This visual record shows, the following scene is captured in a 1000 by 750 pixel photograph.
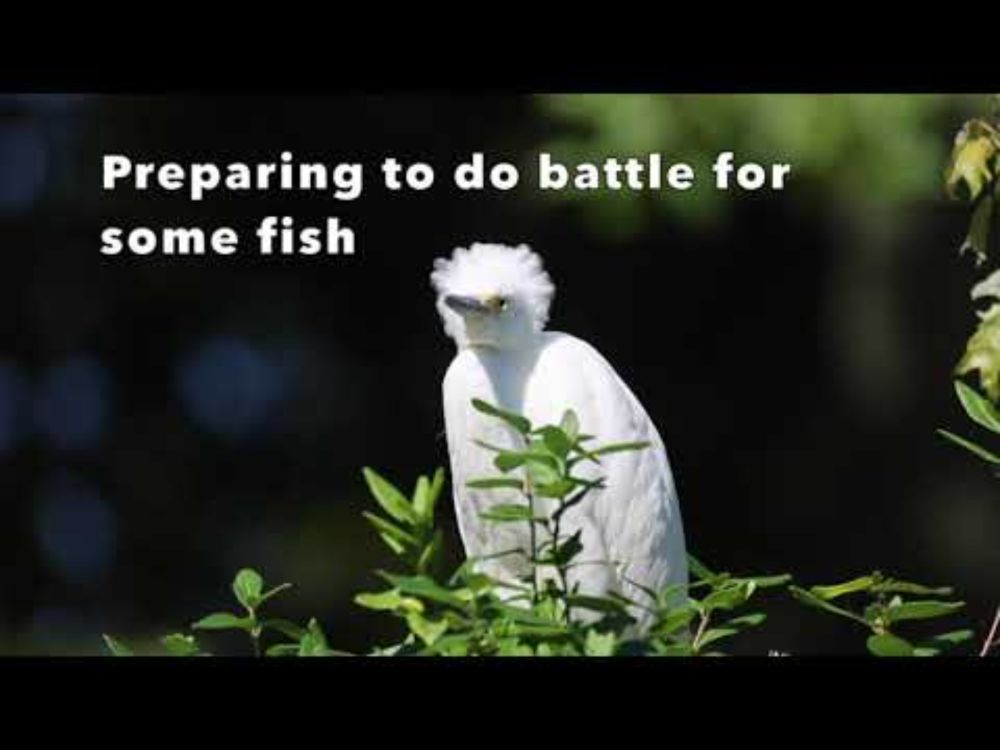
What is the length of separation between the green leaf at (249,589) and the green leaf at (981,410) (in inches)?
25.7

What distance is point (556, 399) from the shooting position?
13.1 feet

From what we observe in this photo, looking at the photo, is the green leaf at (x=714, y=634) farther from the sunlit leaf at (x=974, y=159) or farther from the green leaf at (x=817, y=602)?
the sunlit leaf at (x=974, y=159)

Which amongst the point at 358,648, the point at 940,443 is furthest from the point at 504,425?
the point at 940,443

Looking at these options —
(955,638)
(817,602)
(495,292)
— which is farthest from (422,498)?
(495,292)

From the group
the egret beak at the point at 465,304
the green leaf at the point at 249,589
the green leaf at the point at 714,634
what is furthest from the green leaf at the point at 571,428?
the egret beak at the point at 465,304

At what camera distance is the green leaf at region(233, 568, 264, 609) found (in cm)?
203

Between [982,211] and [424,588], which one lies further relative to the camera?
[982,211]

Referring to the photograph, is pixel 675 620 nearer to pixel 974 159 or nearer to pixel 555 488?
pixel 555 488

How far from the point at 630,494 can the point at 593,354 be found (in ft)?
0.90

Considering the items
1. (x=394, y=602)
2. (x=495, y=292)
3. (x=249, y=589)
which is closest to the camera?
(x=394, y=602)

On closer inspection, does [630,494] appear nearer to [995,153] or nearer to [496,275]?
[496,275]

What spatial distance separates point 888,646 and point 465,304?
84.0 inches

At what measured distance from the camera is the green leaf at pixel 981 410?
6.38ft

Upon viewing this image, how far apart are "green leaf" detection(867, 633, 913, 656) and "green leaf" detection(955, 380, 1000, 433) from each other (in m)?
0.20
